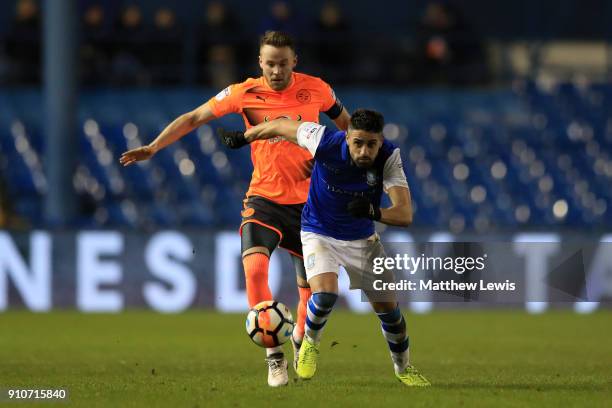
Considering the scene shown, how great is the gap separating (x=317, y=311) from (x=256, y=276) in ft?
1.46

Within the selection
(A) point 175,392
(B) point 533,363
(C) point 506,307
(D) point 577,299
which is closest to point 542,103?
(C) point 506,307

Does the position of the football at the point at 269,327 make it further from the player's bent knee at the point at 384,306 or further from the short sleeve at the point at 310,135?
the short sleeve at the point at 310,135

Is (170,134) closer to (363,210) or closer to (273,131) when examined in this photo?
(273,131)

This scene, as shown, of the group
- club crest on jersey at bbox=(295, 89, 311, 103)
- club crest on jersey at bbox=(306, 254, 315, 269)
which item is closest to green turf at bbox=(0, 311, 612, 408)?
club crest on jersey at bbox=(306, 254, 315, 269)

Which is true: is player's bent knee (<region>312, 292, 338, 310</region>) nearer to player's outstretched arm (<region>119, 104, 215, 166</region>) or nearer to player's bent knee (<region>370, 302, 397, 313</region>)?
player's bent knee (<region>370, 302, 397, 313</region>)

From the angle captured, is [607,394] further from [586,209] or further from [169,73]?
[169,73]

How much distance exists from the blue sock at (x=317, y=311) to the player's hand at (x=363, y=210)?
2.33 ft

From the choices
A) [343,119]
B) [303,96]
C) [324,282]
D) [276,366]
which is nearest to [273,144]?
[303,96]

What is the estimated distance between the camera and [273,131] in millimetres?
7867

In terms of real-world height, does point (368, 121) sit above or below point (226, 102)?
below

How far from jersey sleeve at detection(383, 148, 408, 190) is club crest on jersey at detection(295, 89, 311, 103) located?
1.07 m

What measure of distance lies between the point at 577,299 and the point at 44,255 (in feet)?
28.0

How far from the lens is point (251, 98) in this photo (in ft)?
27.9

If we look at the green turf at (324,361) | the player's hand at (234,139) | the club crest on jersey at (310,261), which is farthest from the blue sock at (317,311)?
the player's hand at (234,139)
